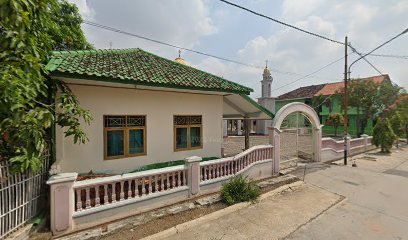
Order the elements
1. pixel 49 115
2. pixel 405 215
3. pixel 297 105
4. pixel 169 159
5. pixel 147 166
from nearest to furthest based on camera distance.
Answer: pixel 49 115 → pixel 405 215 → pixel 147 166 → pixel 169 159 → pixel 297 105

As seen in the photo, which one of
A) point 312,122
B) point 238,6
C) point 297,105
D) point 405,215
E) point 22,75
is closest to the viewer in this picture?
point 22,75

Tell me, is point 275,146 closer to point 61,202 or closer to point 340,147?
point 61,202

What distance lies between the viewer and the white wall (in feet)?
17.3

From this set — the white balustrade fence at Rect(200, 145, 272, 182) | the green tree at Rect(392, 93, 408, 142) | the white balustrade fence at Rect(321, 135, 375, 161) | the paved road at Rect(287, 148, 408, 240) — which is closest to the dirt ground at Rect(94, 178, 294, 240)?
the white balustrade fence at Rect(200, 145, 272, 182)

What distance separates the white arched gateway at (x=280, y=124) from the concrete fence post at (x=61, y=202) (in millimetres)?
6720

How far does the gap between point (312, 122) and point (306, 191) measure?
4.81 metres

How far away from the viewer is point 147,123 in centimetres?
620

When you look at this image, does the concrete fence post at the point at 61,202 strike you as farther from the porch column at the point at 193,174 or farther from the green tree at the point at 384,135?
the green tree at the point at 384,135

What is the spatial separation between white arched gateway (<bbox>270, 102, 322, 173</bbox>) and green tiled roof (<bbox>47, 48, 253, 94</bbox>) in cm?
185

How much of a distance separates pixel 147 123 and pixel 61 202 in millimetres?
3144

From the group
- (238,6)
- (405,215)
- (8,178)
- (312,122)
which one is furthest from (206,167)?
(312,122)

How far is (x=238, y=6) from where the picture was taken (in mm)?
5398

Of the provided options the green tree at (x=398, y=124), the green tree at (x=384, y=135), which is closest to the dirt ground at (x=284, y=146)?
the green tree at (x=384, y=135)

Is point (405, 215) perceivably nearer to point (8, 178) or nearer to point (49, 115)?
point (49, 115)
